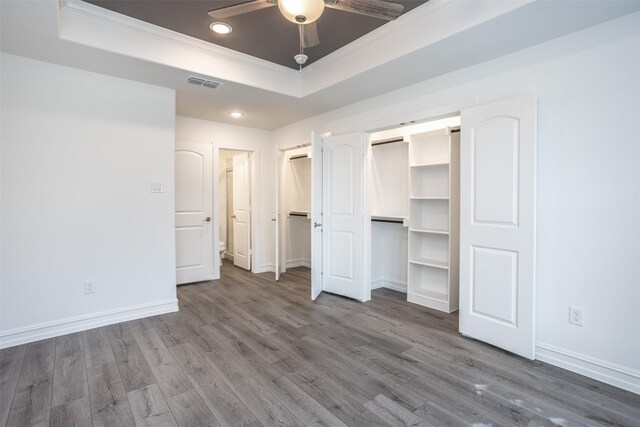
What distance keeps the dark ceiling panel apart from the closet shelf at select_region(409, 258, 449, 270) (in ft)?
8.42

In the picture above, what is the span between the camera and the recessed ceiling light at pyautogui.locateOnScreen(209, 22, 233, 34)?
9.05 feet

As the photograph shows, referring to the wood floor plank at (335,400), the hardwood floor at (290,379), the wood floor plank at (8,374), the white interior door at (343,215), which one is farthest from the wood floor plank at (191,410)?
the white interior door at (343,215)

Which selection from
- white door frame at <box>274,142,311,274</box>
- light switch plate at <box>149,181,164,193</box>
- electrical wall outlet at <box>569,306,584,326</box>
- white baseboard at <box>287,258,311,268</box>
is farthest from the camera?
white baseboard at <box>287,258,311,268</box>

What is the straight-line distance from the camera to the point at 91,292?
3188 millimetres

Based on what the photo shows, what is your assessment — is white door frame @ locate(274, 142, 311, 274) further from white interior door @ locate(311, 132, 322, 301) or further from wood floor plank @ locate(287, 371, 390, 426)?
wood floor plank @ locate(287, 371, 390, 426)

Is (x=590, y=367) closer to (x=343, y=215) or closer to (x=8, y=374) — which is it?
(x=343, y=215)

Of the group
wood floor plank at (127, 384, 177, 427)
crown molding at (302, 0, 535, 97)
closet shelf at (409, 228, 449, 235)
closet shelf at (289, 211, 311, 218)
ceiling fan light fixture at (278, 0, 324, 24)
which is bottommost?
wood floor plank at (127, 384, 177, 427)

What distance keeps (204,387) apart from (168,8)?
2.85m

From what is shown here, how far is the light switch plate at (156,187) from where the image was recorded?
3504 mm

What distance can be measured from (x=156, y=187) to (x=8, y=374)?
1.93m

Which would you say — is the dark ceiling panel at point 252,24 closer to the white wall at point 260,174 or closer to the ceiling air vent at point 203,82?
the ceiling air vent at point 203,82

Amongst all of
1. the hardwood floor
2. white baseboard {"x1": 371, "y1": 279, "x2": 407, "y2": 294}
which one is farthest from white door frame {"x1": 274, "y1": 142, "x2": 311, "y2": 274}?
the hardwood floor

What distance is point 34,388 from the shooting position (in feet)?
7.15

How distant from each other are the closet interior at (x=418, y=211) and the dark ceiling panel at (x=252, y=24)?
151 cm
